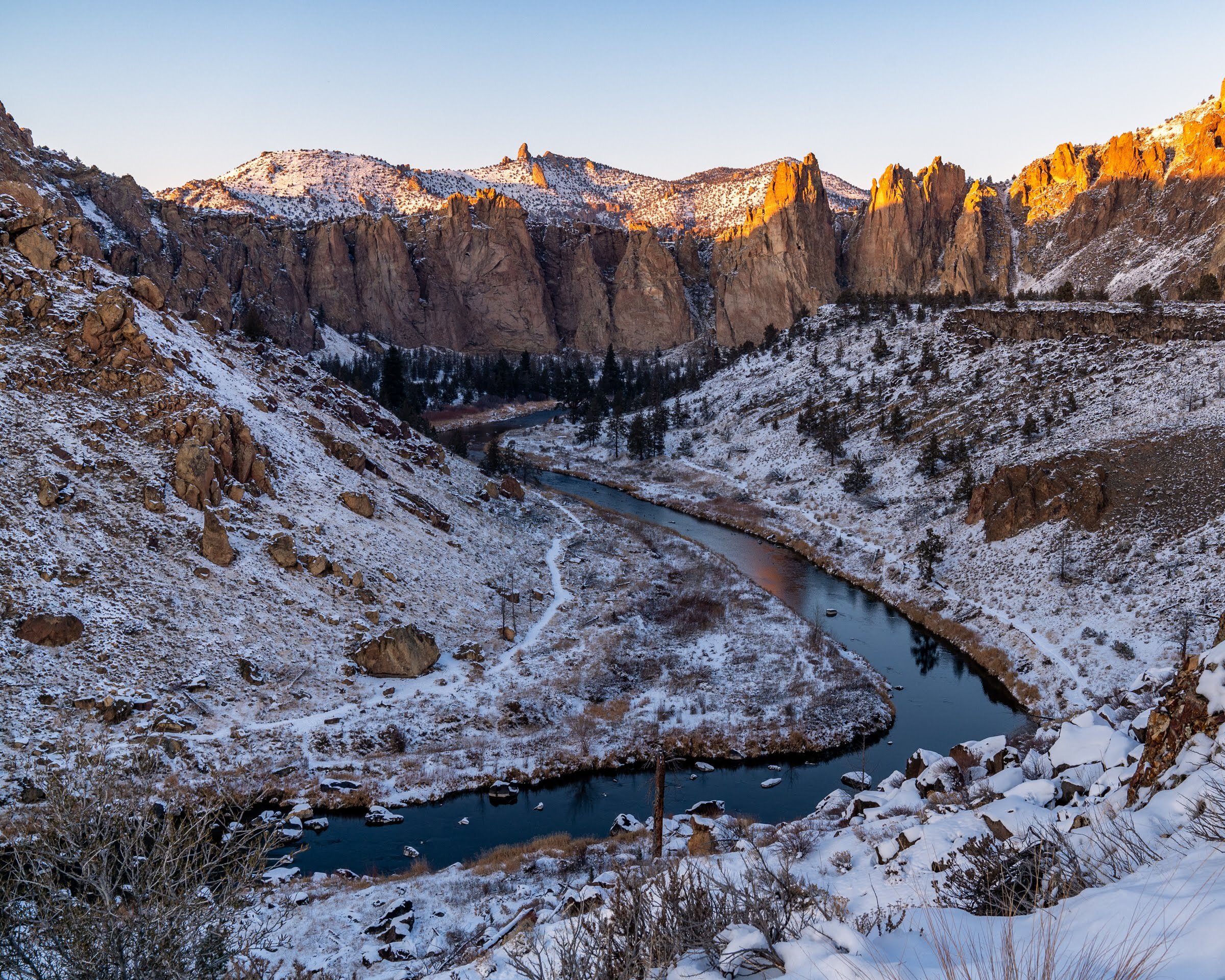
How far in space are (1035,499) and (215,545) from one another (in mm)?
39282

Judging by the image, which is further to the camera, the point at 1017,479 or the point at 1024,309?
the point at 1024,309

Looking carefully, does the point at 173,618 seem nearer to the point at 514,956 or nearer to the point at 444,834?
the point at 444,834

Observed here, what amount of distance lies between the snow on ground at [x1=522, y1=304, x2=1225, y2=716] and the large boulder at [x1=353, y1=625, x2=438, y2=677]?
2314 centimetres

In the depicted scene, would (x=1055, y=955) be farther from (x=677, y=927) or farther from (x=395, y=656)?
(x=395, y=656)

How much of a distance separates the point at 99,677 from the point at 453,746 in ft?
35.7

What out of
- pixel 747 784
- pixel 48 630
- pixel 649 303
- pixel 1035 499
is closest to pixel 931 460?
pixel 1035 499

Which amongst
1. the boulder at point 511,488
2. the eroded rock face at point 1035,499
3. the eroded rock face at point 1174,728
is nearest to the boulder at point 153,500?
the boulder at point 511,488

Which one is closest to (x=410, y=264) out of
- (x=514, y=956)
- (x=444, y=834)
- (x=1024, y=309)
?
(x=1024, y=309)

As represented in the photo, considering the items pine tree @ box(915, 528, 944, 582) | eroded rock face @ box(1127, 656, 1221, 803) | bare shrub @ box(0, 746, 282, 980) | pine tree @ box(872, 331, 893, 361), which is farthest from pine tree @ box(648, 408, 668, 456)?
bare shrub @ box(0, 746, 282, 980)

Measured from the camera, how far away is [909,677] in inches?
1275

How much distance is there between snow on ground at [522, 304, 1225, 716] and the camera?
103 ft

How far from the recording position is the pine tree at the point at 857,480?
55.2 m

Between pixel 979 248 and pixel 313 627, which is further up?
pixel 979 248

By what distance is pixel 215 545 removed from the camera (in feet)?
98.2
